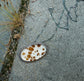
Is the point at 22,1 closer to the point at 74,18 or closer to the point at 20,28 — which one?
the point at 20,28

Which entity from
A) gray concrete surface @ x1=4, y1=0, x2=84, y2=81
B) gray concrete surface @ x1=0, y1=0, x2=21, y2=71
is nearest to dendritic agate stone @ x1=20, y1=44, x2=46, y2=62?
gray concrete surface @ x1=4, y1=0, x2=84, y2=81

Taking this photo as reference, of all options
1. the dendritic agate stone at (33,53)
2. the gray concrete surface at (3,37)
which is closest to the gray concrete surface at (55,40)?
the dendritic agate stone at (33,53)

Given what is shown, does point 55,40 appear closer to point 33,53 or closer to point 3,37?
point 33,53

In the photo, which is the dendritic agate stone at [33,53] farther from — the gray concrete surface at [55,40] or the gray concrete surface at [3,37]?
the gray concrete surface at [3,37]

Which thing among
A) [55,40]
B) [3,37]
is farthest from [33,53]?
[3,37]

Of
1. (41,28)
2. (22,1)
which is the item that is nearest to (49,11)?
(41,28)
